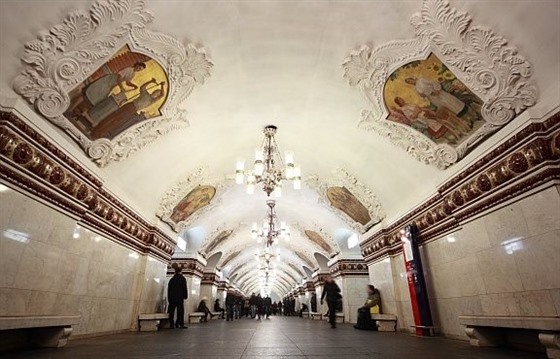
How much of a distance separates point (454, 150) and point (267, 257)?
12.5 m

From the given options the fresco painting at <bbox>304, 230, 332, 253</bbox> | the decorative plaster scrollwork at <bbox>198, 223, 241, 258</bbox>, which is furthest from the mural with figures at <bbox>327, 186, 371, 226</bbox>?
the decorative plaster scrollwork at <bbox>198, 223, 241, 258</bbox>

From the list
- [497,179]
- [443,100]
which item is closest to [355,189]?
[443,100]

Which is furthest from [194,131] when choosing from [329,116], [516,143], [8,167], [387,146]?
[516,143]

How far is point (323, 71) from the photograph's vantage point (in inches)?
199

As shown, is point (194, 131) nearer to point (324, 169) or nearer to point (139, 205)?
point (139, 205)

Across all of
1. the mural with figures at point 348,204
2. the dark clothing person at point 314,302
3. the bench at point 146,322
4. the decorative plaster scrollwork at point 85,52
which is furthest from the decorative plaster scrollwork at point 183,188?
the dark clothing person at point 314,302

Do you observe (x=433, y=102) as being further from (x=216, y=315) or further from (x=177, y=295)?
(x=216, y=315)

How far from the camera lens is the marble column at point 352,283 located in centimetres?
1192

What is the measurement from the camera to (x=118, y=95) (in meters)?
4.63

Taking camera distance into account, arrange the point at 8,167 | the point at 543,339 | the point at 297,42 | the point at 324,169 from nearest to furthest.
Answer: the point at 543,339, the point at 8,167, the point at 297,42, the point at 324,169

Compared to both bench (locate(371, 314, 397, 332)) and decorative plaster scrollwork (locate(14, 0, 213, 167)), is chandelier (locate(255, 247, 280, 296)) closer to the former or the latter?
bench (locate(371, 314, 397, 332))

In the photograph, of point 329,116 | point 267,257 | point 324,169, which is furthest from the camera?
point 267,257

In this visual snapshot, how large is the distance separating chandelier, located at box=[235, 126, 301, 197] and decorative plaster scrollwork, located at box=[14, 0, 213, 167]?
2.05m

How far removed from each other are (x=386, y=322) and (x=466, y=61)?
6.16 metres
